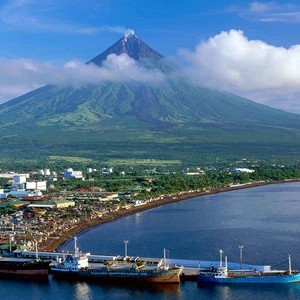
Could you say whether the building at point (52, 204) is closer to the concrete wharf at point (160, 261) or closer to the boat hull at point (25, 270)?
the concrete wharf at point (160, 261)

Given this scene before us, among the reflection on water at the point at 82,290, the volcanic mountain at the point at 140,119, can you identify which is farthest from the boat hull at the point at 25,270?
the volcanic mountain at the point at 140,119

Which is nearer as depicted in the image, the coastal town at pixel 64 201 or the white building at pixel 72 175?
the coastal town at pixel 64 201

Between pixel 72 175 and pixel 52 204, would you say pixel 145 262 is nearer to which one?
pixel 52 204

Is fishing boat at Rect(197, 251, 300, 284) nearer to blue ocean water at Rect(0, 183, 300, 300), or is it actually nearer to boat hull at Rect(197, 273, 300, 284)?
boat hull at Rect(197, 273, 300, 284)

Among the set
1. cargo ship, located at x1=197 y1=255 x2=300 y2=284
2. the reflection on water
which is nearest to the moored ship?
the reflection on water

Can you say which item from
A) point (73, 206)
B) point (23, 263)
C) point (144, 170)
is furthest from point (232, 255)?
point (144, 170)

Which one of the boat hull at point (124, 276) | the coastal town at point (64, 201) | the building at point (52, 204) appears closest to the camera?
the boat hull at point (124, 276)

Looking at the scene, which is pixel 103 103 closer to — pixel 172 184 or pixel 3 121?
pixel 3 121
